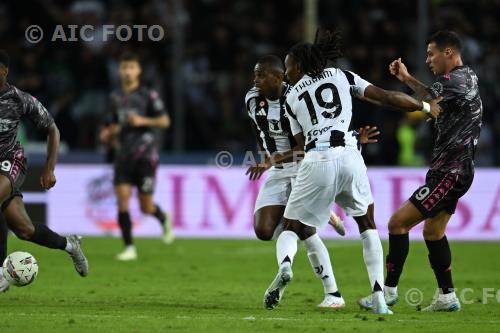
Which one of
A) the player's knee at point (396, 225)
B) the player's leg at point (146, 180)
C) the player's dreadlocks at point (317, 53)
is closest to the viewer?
the player's dreadlocks at point (317, 53)

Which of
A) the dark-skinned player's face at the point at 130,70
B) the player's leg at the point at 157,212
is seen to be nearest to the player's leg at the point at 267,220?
the dark-skinned player's face at the point at 130,70

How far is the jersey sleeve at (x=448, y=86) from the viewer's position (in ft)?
30.6

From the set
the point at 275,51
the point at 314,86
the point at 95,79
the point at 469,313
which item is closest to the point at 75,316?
the point at 314,86

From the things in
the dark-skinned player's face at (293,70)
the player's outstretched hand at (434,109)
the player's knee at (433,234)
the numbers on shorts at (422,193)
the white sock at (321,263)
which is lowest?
the white sock at (321,263)

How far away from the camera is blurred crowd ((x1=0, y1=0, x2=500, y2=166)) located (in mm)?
19656

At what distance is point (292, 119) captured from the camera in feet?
30.8

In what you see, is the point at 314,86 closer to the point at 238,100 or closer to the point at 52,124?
the point at 52,124

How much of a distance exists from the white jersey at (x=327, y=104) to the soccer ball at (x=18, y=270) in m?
2.84

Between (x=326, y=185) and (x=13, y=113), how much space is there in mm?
3072

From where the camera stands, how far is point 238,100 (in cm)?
2012

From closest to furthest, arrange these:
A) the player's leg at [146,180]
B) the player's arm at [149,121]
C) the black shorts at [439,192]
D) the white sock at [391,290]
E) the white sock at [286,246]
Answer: the white sock at [286,246]
the black shorts at [439,192]
the white sock at [391,290]
the player's arm at [149,121]
the player's leg at [146,180]

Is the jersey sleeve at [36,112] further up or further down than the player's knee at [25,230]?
further up

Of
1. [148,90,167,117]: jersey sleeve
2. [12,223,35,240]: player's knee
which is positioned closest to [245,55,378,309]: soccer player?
[12,223,35,240]: player's knee

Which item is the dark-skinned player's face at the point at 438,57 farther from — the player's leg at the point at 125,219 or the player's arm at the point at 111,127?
the player's arm at the point at 111,127
